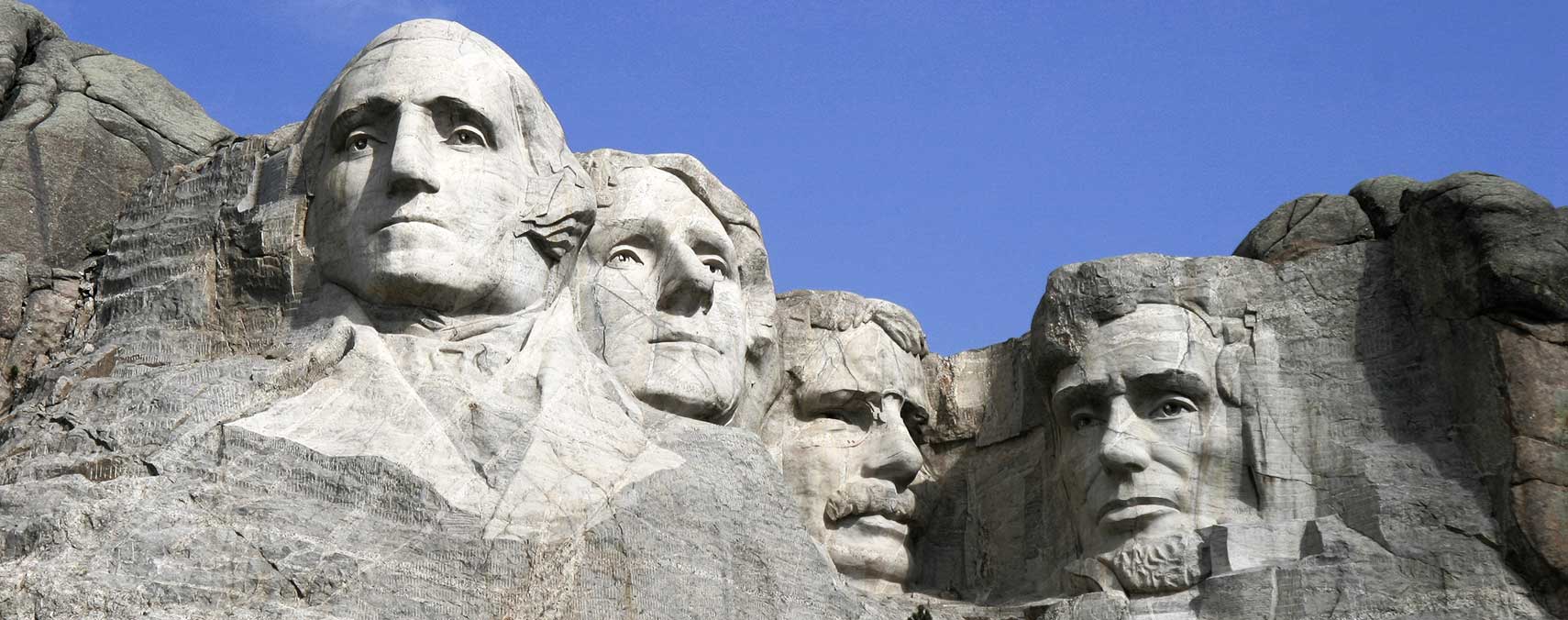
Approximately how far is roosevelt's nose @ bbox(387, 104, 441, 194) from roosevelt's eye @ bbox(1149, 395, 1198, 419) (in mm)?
3688

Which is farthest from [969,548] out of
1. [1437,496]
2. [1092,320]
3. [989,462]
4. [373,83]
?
[373,83]

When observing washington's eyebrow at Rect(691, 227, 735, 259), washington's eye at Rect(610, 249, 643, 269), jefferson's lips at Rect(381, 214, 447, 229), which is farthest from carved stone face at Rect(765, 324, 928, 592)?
jefferson's lips at Rect(381, 214, 447, 229)

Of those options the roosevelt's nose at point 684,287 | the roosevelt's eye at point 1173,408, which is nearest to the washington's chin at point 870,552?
the roosevelt's nose at point 684,287

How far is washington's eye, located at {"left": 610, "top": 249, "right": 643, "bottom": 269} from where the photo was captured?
1288 cm

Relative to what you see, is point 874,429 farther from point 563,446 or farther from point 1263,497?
point 563,446

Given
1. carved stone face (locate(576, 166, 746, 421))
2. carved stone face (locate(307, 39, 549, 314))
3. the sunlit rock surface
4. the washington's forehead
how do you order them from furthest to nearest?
carved stone face (locate(576, 166, 746, 421))
the washington's forehead
carved stone face (locate(307, 39, 549, 314))
the sunlit rock surface

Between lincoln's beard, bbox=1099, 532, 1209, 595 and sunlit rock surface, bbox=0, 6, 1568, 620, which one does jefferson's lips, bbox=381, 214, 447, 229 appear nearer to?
sunlit rock surface, bbox=0, 6, 1568, 620

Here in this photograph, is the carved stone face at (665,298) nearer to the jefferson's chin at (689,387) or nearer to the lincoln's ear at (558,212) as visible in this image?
the jefferson's chin at (689,387)

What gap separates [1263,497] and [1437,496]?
2.74 ft

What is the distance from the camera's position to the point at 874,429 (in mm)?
13562

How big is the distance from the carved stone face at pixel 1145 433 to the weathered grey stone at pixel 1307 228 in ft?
2.38

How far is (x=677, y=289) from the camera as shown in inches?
502

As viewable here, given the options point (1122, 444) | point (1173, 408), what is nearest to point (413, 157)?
point (1122, 444)

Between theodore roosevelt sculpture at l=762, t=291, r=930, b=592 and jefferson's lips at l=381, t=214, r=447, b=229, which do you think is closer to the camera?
jefferson's lips at l=381, t=214, r=447, b=229
